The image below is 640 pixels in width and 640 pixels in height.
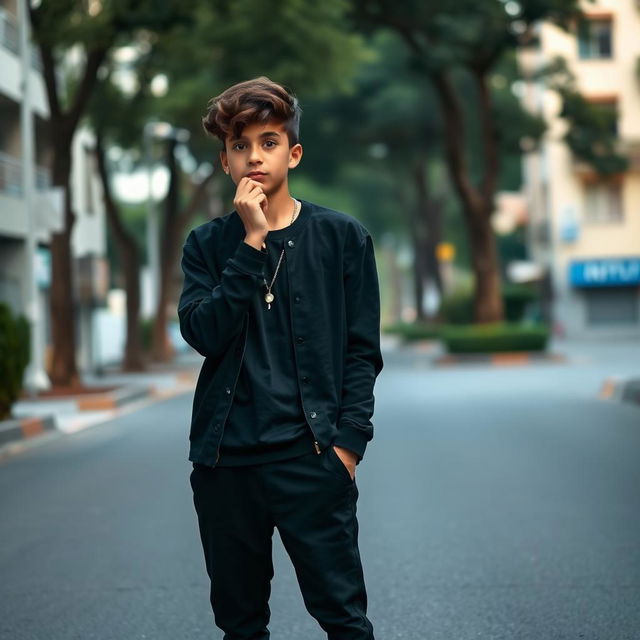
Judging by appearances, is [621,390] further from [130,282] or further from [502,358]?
[130,282]

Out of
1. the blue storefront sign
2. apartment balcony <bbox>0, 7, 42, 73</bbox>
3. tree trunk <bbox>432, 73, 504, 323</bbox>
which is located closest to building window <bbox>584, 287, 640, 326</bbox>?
the blue storefront sign

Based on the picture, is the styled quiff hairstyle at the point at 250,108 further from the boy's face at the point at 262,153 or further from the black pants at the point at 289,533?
the black pants at the point at 289,533

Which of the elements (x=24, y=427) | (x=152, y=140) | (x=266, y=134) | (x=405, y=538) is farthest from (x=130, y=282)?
(x=266, y=134)

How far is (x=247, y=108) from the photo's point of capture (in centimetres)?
330

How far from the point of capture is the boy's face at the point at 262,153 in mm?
3316

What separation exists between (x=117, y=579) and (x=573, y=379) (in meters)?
16.8

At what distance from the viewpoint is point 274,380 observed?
3.28 metres

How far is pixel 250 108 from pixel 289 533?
109cm

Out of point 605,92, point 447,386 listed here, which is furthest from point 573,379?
point 605,92

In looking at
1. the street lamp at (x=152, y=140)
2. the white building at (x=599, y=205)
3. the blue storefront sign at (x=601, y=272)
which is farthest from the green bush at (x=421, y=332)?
the street lamp at (x=152, y=140)

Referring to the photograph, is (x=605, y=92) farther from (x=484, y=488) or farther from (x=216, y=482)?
(x=216, y=482)

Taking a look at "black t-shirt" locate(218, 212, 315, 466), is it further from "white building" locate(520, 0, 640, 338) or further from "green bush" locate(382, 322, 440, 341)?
"white building" locate(520, 0, 640, 338)

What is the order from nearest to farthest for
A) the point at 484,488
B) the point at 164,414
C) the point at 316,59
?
1. the point at 484,488
2. the point at 164,414
3. the point at 316,59

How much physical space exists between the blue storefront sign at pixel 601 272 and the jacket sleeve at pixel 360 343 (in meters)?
46.6
